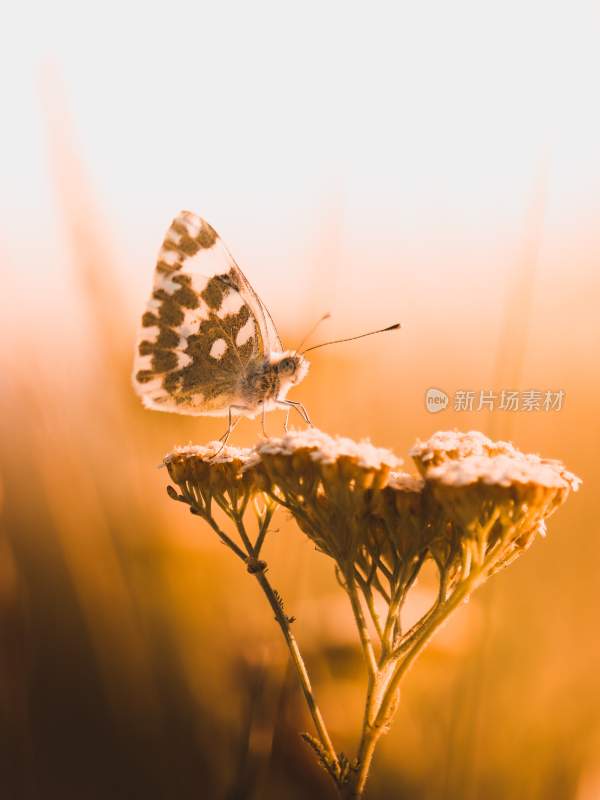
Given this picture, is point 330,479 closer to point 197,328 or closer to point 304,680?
point 304,680

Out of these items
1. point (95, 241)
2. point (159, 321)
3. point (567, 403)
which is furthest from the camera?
point (567, 403)

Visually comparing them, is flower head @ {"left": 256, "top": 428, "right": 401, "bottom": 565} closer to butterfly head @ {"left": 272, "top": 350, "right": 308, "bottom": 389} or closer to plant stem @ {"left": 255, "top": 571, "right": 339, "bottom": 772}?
plant stem @ {"left": 255, "top": 571, "right": 339, "bottom": 772}

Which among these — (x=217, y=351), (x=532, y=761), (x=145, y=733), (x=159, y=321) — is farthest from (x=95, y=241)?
(x=532, y=761)

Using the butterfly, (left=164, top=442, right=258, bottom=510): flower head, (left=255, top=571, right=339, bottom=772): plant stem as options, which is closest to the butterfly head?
the butterfly

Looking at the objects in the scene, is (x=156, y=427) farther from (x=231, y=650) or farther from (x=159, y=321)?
(x=231, y=650)

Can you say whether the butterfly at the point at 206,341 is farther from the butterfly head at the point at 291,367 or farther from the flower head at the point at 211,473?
the flower head at the point at 211,473

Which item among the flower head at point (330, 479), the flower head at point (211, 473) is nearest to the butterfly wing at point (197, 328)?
the flower head at point (211, 473)

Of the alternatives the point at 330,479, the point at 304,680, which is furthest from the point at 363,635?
the point at 330,479
